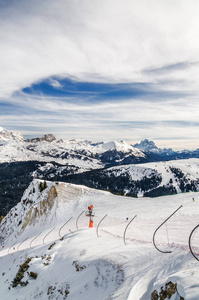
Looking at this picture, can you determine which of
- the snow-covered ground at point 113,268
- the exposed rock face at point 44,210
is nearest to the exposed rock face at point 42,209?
the exposed rock face at point 44,210

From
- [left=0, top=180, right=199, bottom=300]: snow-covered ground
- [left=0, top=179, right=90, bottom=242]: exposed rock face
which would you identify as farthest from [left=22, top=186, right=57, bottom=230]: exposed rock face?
[left=0, top=180, right=199, bottom=300]: snow-covered ground

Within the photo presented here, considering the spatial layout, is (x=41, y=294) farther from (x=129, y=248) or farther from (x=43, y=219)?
(x=43, y=219)

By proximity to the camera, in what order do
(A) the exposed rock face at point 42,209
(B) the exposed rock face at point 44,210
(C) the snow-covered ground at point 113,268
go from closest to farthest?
(C) the snow-covered ground at point 113,268 → (B) the exposed rock face at point 44,210 → (A) the exposed rock face at point 42,209

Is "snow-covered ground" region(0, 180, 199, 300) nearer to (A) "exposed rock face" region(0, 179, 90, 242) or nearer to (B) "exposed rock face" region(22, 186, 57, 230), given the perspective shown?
(A) "exposed rock face" region(0, 179, 90, 242)

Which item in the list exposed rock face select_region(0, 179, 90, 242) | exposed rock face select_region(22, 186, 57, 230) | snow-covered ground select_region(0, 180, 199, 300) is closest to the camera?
snow-covered ground select_region(0, 180, 199, 300)

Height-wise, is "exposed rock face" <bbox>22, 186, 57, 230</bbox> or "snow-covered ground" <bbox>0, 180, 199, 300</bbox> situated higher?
"snow-covered ground" <bbox>0, 180, 199, 300</bbox>

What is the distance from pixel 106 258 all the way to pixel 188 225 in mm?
15220

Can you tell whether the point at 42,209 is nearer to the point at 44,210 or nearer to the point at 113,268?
the point at 44,210

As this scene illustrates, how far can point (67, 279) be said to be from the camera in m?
14.3

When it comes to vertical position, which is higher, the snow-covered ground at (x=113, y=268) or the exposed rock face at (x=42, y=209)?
the snow-covered ground at (x=113, y=268)

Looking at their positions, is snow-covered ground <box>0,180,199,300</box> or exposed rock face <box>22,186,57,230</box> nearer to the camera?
snow-covered ground <box>0,180,199,300</box>

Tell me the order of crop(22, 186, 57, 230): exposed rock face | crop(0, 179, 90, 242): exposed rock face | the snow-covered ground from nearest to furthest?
the snow-covered ground, crop(0, 179, 90, 242): exposed rock face, crop(22, 186, 57, 230): exposed rock face

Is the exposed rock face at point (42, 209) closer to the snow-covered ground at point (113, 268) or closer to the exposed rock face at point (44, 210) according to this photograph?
the exposed rock face at point (44, 210)

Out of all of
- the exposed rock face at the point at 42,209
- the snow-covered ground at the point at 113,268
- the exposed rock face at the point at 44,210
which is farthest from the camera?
the exposed rock face at the point at 42,209
